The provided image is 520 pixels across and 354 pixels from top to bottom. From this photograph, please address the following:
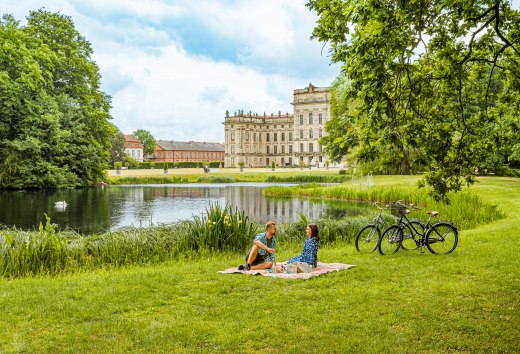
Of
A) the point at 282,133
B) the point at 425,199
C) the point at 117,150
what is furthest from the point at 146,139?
the point at 425,199

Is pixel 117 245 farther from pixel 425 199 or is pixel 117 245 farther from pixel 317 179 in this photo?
pixel 317 179

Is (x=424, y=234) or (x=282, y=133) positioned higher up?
(x=282, y=133)

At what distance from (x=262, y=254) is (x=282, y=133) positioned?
3585 inches

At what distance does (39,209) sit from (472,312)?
20.1 m

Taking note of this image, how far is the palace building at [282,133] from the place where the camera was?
84.8 meters

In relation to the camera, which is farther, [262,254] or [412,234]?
[412,234]

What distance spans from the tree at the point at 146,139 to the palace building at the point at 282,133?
29545 millimetres

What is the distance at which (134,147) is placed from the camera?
111875 mm

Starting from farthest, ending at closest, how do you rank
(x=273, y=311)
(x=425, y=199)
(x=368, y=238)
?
(x=425, y=199) < (x=368, y=238) < (x=273, y=311)

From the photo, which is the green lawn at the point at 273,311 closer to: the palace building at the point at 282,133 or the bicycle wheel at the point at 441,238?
the bicycle wheel at the point at 441,238

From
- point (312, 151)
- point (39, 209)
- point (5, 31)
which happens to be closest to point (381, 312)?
point (39, 209)

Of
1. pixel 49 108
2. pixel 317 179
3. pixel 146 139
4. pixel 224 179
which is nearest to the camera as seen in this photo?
pixel 49 108

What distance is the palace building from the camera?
8481 centimetres

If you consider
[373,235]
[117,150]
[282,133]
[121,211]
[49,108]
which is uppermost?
[282,133]
